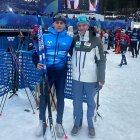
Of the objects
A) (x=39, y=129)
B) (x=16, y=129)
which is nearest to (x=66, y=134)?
(x=39, y=129)

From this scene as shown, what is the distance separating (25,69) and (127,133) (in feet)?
10.3

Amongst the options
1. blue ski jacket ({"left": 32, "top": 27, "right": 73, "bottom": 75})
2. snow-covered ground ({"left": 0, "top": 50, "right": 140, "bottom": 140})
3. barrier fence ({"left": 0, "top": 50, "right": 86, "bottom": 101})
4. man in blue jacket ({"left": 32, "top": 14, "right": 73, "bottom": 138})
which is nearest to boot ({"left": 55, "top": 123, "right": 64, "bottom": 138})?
snow-covered ground ({"left": 0, "top": 50, "right": 140, "bottom": 140})

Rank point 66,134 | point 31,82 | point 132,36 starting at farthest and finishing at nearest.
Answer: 1. point 132,36
2. point 31,82
3. point 66,134

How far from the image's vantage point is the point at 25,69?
7137 millimetres

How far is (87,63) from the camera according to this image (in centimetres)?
455

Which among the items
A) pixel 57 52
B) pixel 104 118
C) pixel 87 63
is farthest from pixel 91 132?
pixel 57 52

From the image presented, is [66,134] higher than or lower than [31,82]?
lower

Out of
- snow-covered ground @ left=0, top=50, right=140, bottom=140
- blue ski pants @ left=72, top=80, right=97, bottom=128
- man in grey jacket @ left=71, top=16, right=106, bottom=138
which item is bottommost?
snow-covered ground @ left=0, top=50, right=140, bottom=140

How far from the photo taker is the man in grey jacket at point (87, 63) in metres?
4.47

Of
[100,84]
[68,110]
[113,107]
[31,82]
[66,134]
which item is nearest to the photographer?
[100,84]

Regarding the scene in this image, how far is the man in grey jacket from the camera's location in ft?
14.7

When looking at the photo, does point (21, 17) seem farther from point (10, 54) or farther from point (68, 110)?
point (68, 110)

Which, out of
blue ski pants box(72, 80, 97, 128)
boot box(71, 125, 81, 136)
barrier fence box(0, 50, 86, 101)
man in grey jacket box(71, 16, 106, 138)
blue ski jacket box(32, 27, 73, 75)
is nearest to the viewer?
blue ski jacket box(32, 27, 73, 75)

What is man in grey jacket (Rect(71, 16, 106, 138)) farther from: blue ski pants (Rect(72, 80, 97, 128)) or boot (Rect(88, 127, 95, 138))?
boot (Rect(88, 127, 95, 138))
